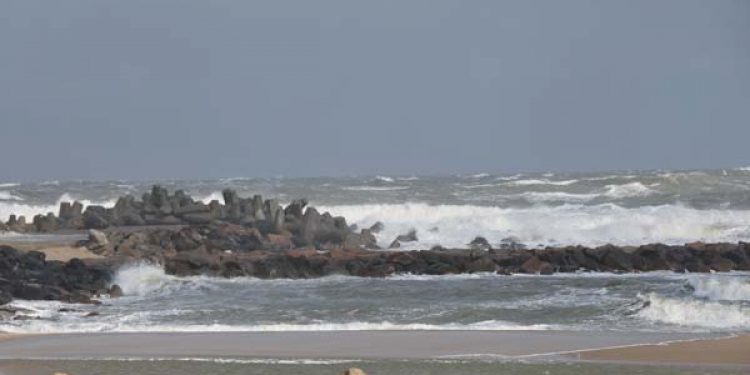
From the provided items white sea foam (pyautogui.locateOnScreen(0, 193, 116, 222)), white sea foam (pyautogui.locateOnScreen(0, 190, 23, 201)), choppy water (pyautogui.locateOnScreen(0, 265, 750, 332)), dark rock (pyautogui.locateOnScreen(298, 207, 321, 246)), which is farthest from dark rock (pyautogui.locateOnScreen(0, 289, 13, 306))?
white sea foam (pyautogui.locateOnScreen(0, 190, 23, 201))

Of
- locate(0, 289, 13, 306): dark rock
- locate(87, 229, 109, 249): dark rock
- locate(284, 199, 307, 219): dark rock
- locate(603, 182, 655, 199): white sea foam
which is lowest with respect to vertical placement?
locate(0, 289, 13, 306): dark rock

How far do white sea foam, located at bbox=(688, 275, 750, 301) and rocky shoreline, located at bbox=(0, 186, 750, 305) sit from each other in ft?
13.4

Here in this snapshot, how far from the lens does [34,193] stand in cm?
5959

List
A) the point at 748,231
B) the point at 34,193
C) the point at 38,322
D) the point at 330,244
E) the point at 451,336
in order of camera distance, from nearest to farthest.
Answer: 1. the point at 451,336
2. the point at 38,322
3. the point at 330,244
4. the point at 748,231
5. the point at 34,193

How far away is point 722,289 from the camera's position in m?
18.7

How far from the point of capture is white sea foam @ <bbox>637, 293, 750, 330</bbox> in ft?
54.3

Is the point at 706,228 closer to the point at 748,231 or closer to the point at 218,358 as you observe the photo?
the point at 748,231

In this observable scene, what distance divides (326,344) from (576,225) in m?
20.6

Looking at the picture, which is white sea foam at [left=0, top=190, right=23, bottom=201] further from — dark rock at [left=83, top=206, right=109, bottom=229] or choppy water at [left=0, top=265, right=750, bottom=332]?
choppy water at [left=0, top=265, right=750, bottom=332]

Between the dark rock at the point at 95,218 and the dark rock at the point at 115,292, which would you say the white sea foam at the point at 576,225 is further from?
the dark rock at the point at 115,292

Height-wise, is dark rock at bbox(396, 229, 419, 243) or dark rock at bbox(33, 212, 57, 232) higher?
dark rock at bbox(33, 212, 57, 232)

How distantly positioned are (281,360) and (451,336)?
2.58 meters

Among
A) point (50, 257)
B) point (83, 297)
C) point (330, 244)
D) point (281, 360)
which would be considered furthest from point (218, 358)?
point (330, 244)

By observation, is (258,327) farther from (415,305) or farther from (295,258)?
(295,258)
